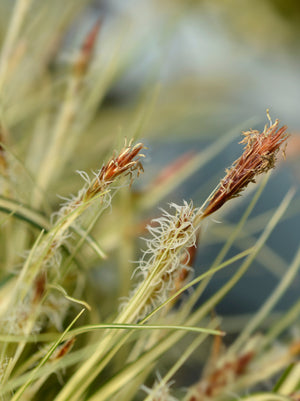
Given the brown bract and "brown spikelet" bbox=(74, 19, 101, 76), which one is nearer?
the brown bract

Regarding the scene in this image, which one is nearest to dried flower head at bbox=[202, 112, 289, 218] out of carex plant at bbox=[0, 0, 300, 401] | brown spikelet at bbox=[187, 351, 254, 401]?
carex plant at bbox=[0, 0, 300, 401]

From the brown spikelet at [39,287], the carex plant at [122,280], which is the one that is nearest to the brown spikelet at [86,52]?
the carex plant at [122,280]

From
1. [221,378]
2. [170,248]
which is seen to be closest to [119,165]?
[170,248]

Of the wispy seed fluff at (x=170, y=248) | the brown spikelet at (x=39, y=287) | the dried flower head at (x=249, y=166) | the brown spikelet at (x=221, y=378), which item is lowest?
the brown spikelet at (x=39, y=287)

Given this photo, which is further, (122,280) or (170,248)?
(122,280)

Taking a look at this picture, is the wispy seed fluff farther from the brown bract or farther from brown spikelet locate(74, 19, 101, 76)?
brown spikelet locate(74, 19, 101, 76)

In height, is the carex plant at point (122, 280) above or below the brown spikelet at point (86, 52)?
below

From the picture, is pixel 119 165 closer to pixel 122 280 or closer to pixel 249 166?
pixel 249 166

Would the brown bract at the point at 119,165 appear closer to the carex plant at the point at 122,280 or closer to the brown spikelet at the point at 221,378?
the carex plant at the point at 122,280

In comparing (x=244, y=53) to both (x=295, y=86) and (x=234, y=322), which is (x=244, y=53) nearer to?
(x=295, y=86)
